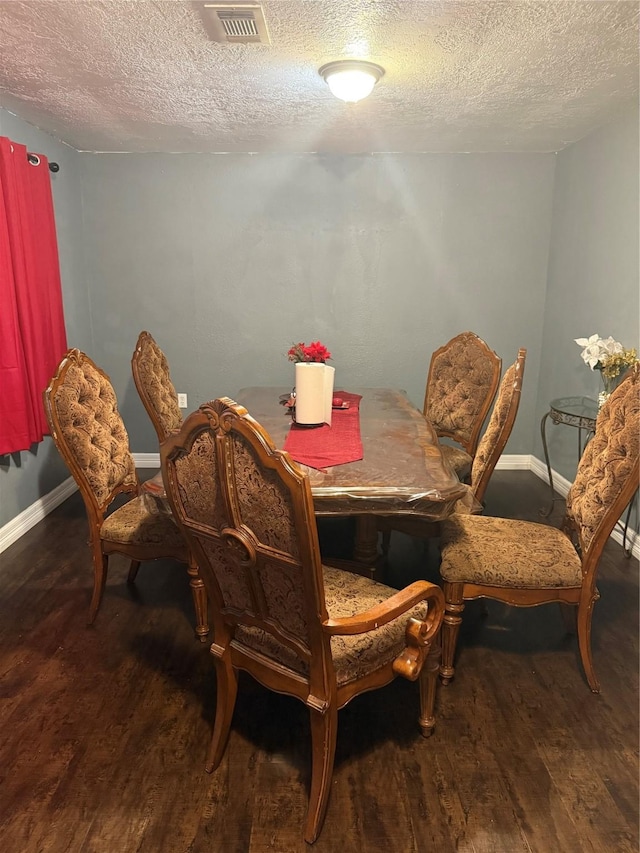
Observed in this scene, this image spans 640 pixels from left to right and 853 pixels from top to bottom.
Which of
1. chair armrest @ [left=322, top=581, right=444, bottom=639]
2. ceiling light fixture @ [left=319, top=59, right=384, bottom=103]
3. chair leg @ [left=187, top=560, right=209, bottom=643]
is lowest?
chair leg @ [left=187, top=560, right=209, bottom=643]

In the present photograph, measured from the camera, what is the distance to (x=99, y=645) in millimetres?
2275

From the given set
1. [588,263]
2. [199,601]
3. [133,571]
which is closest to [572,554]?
[199,601]

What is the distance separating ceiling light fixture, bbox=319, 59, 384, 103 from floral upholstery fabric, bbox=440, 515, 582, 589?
6.06 ft

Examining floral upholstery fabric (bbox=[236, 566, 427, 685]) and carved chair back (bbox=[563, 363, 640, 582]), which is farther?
carved chair back (bbox=[563, 363, 640, 582])


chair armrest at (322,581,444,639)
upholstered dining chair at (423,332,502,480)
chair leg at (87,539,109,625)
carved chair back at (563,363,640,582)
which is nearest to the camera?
chair armrest at (322,581,444,639)

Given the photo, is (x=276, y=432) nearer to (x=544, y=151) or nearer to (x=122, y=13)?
(x=122, y=13)

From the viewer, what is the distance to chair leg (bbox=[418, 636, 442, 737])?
1742 millimetres

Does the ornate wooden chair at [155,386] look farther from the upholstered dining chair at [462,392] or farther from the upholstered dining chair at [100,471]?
the upholstered dining chair at [462,392]

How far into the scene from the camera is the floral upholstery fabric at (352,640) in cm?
147

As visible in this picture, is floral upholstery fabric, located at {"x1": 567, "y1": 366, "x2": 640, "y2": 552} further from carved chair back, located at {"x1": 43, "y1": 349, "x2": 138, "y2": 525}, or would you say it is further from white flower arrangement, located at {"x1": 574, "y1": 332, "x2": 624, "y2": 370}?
carved chair back, located at {"x1": 43, "y1": 349, "x2": 138, "y2": 525}

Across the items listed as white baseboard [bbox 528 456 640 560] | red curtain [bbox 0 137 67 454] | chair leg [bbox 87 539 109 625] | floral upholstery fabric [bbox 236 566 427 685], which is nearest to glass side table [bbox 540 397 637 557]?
white baseboard [bbox 528 456 640 560]

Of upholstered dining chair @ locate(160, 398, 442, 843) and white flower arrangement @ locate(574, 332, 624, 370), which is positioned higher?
white flower arrangement @ locate(574, 332, 624, 370)

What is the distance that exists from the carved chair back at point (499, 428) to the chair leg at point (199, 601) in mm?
1136

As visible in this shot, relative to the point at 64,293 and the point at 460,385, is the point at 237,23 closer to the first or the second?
the point at 460,385
